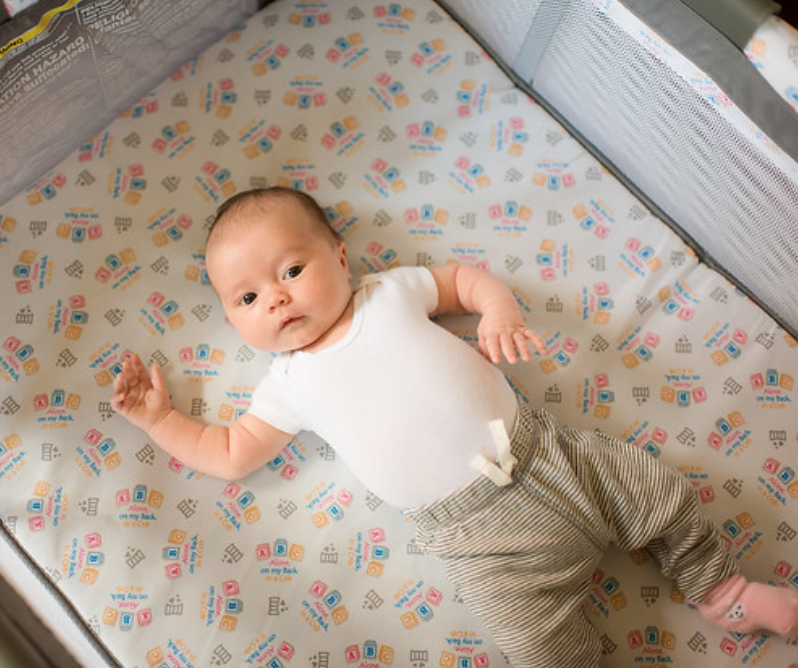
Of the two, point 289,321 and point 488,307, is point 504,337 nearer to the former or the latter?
point 488,307

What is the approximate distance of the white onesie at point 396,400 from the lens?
1.15m

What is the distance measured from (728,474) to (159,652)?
34.2 inches

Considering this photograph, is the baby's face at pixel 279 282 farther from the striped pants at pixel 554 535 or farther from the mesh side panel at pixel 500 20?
the mesh side panel at pixel 500 20

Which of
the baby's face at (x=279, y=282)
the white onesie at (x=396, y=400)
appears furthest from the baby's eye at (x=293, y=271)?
the white onesie at (x=396, y=400)

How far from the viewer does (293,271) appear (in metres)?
1.19

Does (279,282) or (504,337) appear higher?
(279,282)

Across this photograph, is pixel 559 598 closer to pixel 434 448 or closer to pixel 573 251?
pixel 434 448

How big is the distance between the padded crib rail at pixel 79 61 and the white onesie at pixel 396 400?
1.75ft

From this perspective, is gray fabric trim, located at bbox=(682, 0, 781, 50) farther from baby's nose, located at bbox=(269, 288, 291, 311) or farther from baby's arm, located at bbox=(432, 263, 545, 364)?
baby's nose, located at bbox=(269, 288, 291, 311)

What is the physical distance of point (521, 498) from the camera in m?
1.14

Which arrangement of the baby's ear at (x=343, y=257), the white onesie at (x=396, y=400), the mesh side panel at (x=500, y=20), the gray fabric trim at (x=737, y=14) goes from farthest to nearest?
the mesh side panel at (x=500, y=20), the baby's ear at (x=343, y=257), the white onesie at (x=396, y=400), the gray fabric trim at (x=737, y=14)

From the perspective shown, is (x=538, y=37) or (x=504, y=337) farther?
(x=538, y=37)

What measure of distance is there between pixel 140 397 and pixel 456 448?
0.48 meters

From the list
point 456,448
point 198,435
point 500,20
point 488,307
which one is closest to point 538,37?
point 500,20
